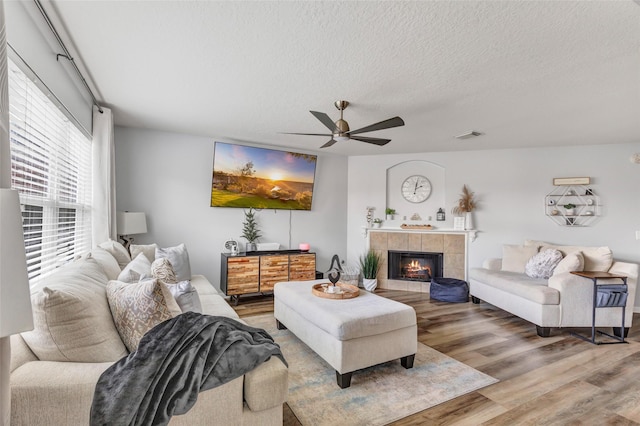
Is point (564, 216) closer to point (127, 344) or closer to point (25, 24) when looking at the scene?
point (127, 344)

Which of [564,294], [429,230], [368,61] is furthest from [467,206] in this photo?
[368,61]

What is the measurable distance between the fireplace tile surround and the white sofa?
1.00 metres

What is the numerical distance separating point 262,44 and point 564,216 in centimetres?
510

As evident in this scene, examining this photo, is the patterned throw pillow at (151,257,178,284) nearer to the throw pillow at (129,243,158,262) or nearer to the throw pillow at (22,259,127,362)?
the throw pillow at (22,259,127,362)

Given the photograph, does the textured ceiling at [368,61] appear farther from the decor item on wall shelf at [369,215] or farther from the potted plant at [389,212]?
the decor item on wall shelf at [369,215]

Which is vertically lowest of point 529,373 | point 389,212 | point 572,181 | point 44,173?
point 529,373

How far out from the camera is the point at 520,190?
5125 mm

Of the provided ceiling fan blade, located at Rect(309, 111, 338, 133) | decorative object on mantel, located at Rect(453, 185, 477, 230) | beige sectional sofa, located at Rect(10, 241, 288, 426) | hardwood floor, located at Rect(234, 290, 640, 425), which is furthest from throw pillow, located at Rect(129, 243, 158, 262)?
decorative object on mantel, located at Rect(453, 185, 477, 230)

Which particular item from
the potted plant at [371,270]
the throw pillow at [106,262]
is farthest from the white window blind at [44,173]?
the potted plant at [371,270]

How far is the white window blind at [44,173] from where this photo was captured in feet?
5.88

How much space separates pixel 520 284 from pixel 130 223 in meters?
4.80

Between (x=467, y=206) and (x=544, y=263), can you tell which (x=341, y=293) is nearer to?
(x=544, y=263)

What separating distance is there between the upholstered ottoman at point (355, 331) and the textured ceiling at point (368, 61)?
1.92 meters

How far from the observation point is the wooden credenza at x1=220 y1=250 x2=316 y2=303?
4.47m
